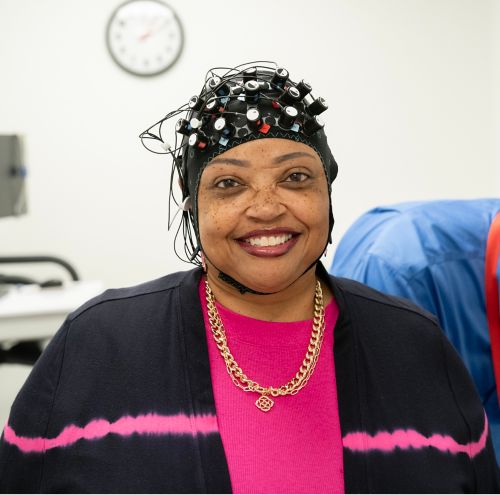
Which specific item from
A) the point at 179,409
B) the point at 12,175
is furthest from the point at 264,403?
the point at 12,175

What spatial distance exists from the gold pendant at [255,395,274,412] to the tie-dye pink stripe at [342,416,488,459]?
130 mm

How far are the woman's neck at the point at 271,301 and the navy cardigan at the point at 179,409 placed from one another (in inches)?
1.8

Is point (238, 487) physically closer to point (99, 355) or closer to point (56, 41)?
point (99, 355)

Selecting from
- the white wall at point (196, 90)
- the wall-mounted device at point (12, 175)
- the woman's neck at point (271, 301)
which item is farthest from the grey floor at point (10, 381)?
the woman's neck at point (271, 301)

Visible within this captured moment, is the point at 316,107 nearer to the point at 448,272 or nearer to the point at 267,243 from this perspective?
the point at 267,243

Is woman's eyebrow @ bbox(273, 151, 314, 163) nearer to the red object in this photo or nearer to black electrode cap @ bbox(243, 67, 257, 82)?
black electrode cap @ bbox(243, 67, 257, 82)

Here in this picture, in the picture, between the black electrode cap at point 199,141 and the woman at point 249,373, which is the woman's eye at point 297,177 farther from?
the black electrode cap at point 199,141

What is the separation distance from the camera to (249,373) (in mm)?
995

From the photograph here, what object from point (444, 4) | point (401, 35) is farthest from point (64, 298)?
point (444, 4)

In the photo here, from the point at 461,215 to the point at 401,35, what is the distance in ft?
7.70

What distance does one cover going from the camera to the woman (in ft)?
3.01

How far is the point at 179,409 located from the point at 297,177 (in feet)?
1.38

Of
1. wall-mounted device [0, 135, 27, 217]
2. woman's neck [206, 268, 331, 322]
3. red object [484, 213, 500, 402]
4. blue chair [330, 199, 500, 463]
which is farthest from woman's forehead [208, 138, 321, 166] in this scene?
wall-mounted device [0, 135, 27, 217]

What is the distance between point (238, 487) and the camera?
893 mm
